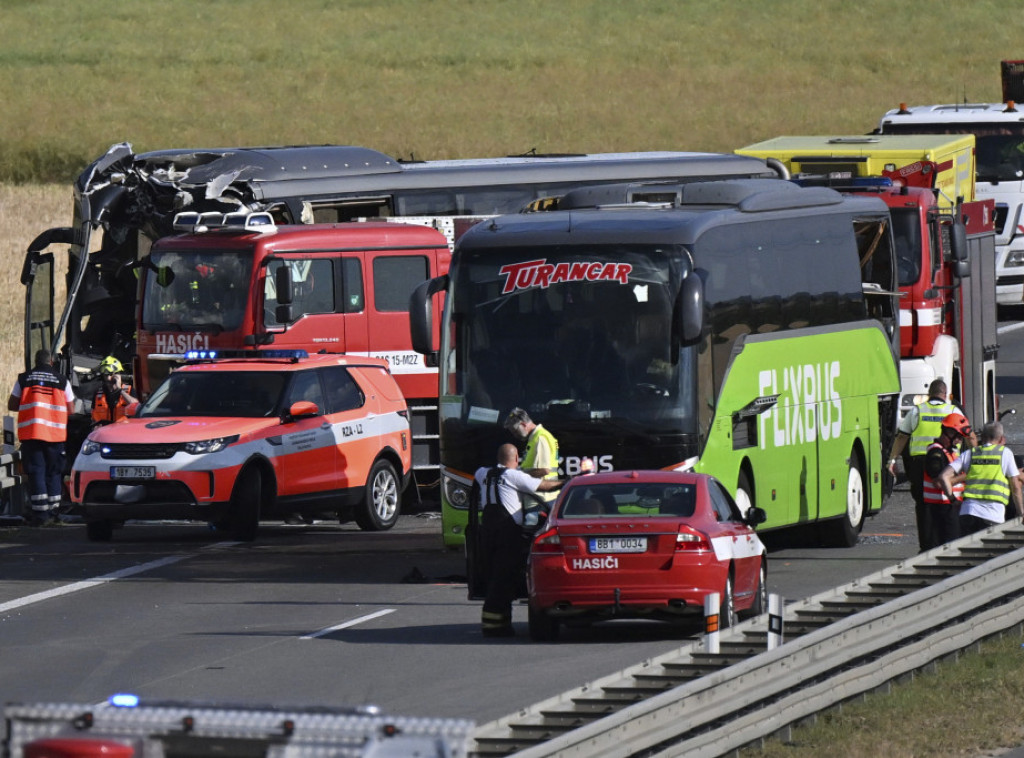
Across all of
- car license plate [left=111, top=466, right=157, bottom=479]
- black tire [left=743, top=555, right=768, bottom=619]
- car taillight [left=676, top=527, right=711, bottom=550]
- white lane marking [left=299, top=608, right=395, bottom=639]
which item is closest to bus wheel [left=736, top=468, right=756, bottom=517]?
black tire [left=743, top=555, right=768, bottom=619]

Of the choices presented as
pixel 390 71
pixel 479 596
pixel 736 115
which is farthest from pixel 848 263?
Answer: pixel 390 71

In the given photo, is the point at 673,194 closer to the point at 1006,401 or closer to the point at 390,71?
the point at 1006,401

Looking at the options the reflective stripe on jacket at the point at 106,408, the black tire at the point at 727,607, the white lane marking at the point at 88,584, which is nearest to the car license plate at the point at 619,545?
the black tire at the point at 727,607

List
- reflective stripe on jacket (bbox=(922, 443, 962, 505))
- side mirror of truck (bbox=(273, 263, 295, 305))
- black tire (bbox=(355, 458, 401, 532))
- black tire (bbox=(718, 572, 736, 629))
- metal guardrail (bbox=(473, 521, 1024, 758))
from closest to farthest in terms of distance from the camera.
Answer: metal guardrail (bbox=(473, 521, 1024, 758)), black tire (bbox=(718, 572, 736, 629)), reflective stripe on jacket (bbox=(922, 443, 962, 505)), black tire (bbox=(355, 458, 401, 532)), side mirror of truck (bbox=(273, 263, 295, 305))

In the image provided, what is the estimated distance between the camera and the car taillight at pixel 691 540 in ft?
49.7

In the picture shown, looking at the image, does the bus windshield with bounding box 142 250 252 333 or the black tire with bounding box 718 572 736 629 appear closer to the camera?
the black tire with bounding box 718 572 736 629

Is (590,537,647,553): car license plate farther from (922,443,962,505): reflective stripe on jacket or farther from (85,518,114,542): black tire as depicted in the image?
(85,518,114,542): black tire

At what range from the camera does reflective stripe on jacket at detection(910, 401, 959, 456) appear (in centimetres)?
2012

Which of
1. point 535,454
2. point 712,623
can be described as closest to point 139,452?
point 535,454

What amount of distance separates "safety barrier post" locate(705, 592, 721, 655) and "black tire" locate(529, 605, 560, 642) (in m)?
2.62

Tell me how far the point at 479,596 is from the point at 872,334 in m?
7.35

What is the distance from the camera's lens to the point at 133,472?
2180cm

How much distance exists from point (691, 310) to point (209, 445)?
5690mm

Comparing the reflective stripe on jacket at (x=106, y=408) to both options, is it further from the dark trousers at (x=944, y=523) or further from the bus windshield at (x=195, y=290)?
the dark trousers at (x=944, y=523)
